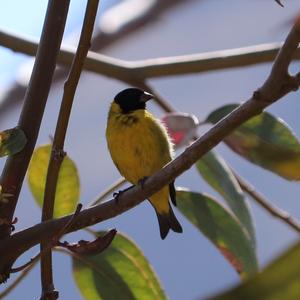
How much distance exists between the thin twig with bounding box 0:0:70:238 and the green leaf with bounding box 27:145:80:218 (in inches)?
11.5

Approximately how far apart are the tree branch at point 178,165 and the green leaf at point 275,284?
29 centimetres

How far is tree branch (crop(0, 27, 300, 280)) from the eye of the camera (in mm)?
454

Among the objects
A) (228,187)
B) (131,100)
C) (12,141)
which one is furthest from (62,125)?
(131,100)

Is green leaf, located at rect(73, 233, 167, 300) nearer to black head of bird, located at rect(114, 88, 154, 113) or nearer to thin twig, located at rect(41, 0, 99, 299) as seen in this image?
thin twig, located at rect(41, 0, 99, 299)

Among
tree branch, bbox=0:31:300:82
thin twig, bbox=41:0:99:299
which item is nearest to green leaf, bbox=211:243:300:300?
thin twig, bbox=41:0:99:299

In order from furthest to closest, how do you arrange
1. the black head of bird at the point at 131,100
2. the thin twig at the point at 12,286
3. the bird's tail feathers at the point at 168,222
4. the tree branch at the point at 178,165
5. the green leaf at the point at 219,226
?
the black head of bird at the point at 131,100 → the bird's tail feathers at the point at 168,222 → the green leaf at the point at 219,226 → the thin twig at the point at 12,286 → the tree branch at the point at 178,165

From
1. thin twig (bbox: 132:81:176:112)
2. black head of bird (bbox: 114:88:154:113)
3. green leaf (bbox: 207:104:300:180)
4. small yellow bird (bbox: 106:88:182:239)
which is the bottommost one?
green leaf (bbox: 207:104:300:180)

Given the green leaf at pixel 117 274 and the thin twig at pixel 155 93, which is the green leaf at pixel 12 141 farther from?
the thin twig at pixel 155 93

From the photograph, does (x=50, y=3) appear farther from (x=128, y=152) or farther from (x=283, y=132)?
(x=128, y=152)

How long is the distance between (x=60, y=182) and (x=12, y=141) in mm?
345

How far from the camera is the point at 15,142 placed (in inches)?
26.9

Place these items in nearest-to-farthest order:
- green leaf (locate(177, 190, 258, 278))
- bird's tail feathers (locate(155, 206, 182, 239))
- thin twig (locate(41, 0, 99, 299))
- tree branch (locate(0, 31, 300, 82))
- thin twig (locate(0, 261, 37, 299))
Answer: thin twig (locate(41, 0, 99, 299))
thin twig (locate(0, 261, 37, 299))
green leaf (locate(177, 190, 258, 278))
tree branch (locate(0, 31, 300, 82))
bird's tail feathers (locate(155, 206, 182, 239))

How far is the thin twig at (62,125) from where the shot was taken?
62 centimetres

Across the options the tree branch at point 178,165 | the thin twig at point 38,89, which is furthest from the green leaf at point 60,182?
the tree branch at point 178,165
